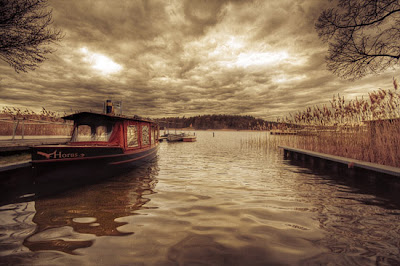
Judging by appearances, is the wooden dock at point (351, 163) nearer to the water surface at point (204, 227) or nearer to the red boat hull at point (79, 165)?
the water surface at point (204, 227)

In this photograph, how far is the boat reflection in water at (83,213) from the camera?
367 centimetres

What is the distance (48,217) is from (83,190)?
2.64 meters

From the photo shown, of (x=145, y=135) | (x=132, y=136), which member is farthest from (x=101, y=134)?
(x=145, y=135)

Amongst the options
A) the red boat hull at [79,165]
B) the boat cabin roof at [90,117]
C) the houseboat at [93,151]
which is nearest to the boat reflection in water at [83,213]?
the red boat hull at [79,165]

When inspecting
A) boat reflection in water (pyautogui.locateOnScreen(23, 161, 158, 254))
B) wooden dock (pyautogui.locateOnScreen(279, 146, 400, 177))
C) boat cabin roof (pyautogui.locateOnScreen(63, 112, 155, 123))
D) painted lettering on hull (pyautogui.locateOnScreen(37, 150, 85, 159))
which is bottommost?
boat reflection in water (pyautogui.locateOnScreen(23, 161, 158, 254))

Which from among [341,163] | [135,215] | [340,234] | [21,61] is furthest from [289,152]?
[21,61]

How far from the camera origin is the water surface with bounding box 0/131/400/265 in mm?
3168

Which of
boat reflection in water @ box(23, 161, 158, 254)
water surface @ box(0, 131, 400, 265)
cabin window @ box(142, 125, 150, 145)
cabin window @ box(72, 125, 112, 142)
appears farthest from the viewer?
cabin window @ box(142, 125, 150, 145)

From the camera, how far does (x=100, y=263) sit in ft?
9.84

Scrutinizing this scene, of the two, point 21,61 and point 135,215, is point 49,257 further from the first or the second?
point 21,61

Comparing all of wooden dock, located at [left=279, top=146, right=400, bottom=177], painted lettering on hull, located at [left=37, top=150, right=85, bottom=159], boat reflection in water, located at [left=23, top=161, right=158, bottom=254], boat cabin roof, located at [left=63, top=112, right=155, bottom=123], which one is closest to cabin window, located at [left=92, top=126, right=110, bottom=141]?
boat cabin roof, located at [left=63, top=112, right=155, bottom=123]

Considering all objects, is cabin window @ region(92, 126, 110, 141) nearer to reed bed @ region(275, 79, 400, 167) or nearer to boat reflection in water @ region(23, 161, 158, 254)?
boat reflection in water @ region(23, 161, 158, 254)

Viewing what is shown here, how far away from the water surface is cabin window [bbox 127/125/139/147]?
5.10m

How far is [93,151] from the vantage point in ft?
28.9
